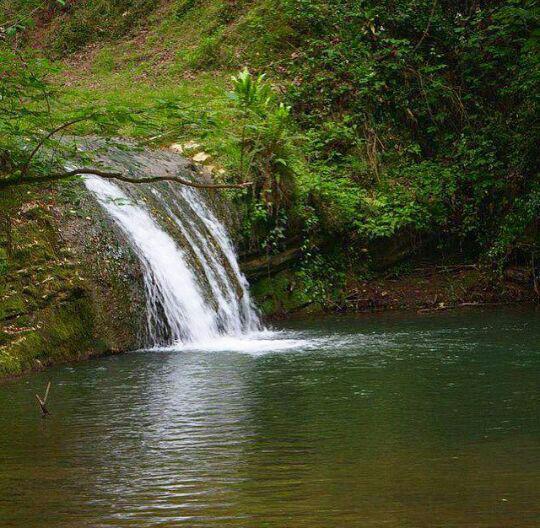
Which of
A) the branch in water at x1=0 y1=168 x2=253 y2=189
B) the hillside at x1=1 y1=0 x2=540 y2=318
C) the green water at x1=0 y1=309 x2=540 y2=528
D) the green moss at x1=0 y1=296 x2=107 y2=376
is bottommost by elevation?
the green water at x1=0 y1=309 x2=540 y2=528

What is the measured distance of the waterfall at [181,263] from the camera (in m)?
10.8

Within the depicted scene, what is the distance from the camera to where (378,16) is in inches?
684

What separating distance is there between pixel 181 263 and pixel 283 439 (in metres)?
5.94

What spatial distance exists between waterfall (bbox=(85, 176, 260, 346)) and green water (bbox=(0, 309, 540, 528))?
3.22 ft

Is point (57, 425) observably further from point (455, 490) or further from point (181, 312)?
point (181, 312)

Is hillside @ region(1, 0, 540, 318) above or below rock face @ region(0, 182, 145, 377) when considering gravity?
above

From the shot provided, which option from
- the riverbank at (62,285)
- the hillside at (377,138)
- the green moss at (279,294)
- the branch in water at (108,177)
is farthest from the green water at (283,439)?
the hillside at (377,138)

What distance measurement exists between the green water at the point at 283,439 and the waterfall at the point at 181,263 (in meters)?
0.98

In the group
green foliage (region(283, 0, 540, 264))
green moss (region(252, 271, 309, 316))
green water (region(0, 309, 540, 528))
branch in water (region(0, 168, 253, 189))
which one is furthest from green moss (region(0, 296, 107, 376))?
green foliage (region(283, 0, 540, 264))

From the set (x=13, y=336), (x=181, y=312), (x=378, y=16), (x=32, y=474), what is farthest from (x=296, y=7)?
(x=32, y=474)

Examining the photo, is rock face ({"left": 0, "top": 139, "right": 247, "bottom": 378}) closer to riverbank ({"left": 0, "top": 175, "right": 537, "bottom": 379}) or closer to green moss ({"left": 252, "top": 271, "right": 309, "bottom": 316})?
riverbank ({"left": 0, "top": 175, "right": 537, "bottom": 379})

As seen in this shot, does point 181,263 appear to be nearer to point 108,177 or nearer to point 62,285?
point 62,285

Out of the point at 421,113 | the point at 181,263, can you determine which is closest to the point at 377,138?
the point at 421,113

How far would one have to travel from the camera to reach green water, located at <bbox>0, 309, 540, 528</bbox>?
407 cm
